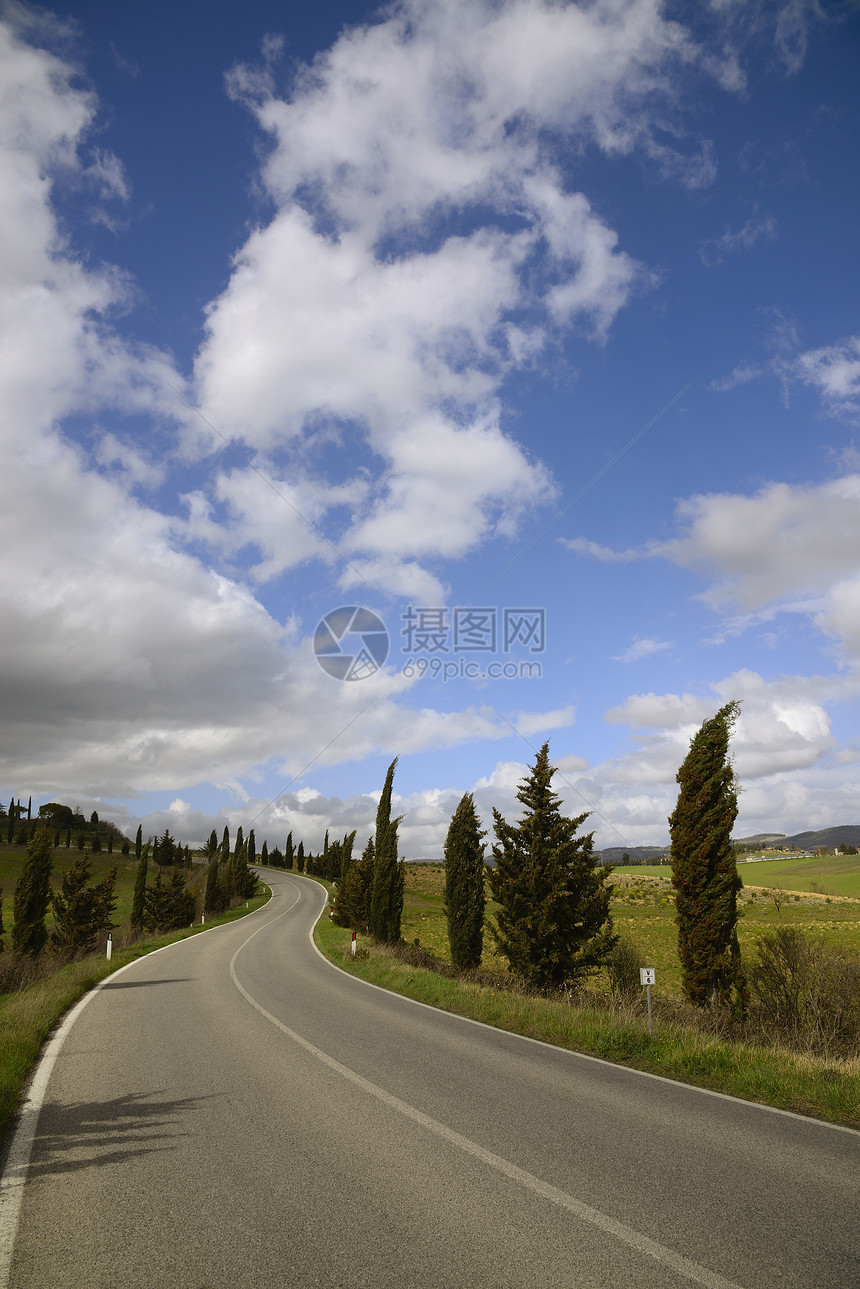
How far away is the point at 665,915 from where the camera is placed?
6981cm

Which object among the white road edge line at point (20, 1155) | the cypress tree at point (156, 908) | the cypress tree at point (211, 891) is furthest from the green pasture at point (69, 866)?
the white road edge line at point (20, 1155)

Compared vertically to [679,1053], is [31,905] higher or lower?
lower

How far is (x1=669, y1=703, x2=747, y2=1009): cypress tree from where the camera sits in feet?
48.0

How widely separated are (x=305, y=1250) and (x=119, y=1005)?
10.7 metres

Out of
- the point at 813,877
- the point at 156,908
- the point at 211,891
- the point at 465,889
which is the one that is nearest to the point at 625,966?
the point at 465,889

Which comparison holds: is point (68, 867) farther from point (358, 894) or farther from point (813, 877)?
point (813, 877)

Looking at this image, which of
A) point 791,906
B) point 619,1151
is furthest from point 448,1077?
point 791,906

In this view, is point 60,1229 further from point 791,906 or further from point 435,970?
point 791,906

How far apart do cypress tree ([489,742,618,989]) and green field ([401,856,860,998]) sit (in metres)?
2.39

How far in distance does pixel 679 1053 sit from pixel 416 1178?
15.8 feet

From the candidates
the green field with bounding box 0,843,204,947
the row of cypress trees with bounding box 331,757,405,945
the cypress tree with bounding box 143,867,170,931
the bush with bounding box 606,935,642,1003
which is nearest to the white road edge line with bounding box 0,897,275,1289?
the bush with bounding box 606,935,642,1003

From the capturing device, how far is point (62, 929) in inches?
1447

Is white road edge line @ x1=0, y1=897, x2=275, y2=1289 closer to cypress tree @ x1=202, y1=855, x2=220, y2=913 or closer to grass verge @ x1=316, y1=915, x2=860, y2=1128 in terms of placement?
grass verge @ x1=316, y1=915, x2=860, y2=1128

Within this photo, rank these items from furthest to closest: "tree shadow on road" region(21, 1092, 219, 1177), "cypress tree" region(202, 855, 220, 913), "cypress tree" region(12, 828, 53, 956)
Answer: "cypress tree" region(202, 855, 220, 913) < "cypress tree" region(12, 828, 53, 956) < "tree shadow on road" region(21, 1092, 219, 1177)
